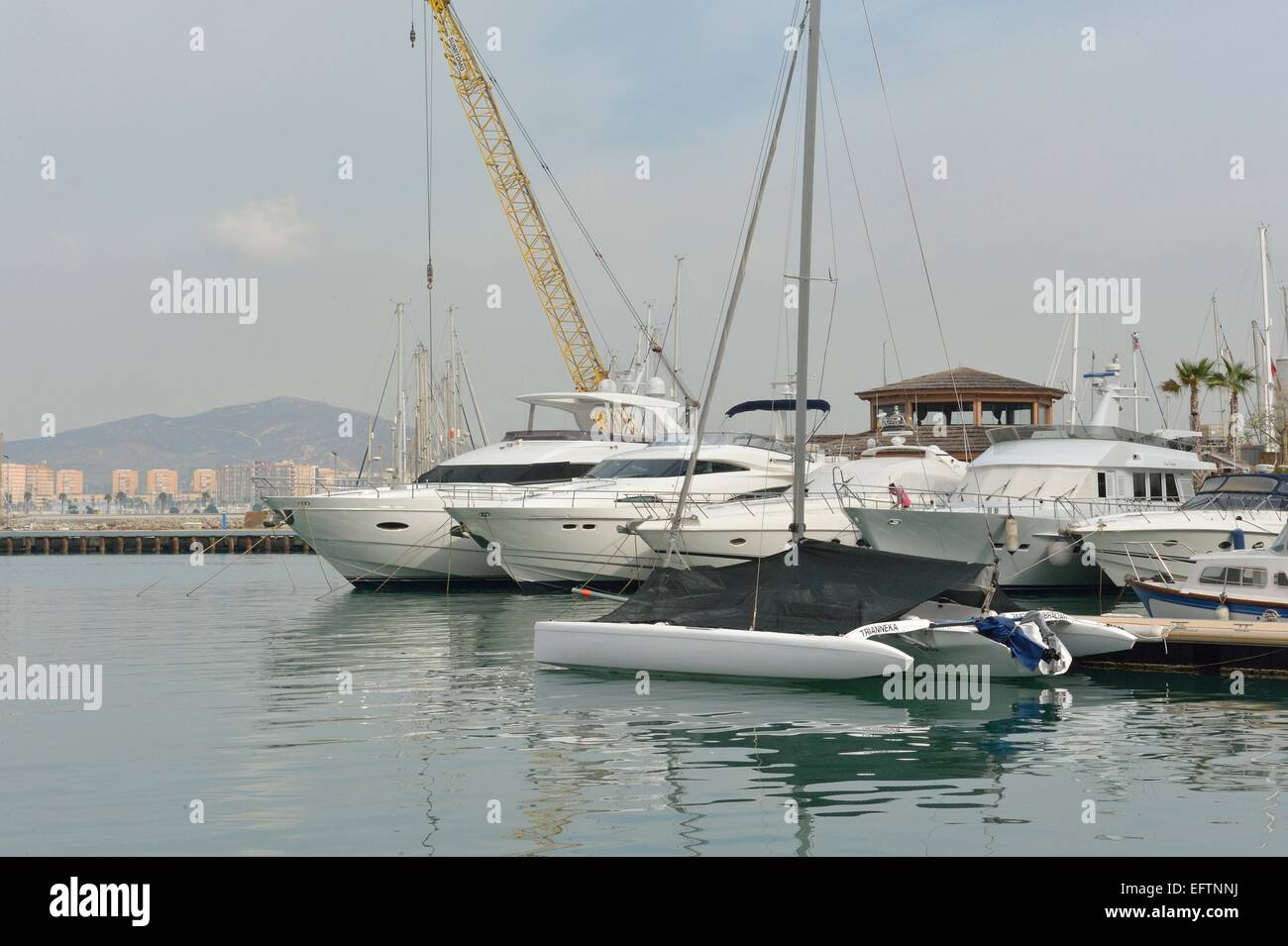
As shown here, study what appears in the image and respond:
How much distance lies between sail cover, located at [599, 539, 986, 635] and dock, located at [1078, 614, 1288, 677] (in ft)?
9.99

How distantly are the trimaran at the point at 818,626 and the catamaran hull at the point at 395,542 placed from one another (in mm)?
16664

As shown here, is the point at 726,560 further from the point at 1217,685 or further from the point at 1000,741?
the point at 1000,741

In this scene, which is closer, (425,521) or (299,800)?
(299,800)

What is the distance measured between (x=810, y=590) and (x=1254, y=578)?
24.9 ft

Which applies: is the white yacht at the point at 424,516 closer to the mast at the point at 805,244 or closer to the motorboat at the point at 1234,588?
the mast at the point at 805,244

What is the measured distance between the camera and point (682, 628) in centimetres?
1745

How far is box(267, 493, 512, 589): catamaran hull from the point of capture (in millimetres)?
34500

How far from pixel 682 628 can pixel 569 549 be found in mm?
15024

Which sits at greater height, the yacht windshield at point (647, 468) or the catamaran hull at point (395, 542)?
the yacht windshield at point (647, 468)

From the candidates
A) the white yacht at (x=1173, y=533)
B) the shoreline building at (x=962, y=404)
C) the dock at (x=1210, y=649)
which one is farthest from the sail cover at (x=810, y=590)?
the shoreline building at (x=962, y=404)

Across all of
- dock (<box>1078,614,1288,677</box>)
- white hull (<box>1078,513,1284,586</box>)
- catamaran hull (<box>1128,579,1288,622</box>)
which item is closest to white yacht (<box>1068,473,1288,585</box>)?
white hull (<box>1078,513,1284,586</box>)

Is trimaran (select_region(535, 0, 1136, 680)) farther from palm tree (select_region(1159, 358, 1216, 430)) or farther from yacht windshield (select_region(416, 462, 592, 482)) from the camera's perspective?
palm tree (select_region(1159, 358, 1216, 430))

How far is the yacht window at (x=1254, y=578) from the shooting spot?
1975cm
